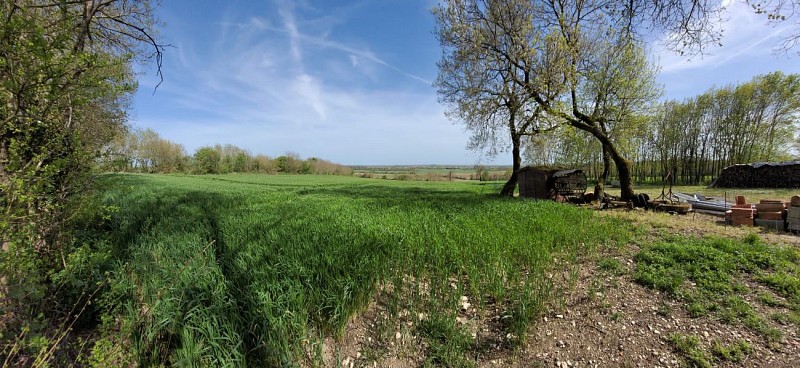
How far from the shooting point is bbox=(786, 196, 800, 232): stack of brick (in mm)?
6598

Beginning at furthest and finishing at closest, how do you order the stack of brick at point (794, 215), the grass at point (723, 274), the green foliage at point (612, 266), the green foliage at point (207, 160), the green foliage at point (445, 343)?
the green foliage at point (207, 160)
the stack of brick at point (794, 215)
the green foliage at point (612, 266)
the grass at point (723, 274)
the green foliage at point (445, 343)

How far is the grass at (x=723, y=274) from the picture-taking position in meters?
3.25

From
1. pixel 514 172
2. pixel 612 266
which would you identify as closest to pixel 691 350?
pixel 612 266

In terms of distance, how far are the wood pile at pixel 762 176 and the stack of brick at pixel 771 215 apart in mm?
26627

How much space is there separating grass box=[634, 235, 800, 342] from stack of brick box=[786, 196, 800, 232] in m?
2.83

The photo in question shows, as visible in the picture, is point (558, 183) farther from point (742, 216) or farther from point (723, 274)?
point (723, 274)

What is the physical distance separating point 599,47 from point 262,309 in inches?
718

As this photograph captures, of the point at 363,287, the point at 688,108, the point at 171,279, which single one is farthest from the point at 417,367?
the point at 688,108

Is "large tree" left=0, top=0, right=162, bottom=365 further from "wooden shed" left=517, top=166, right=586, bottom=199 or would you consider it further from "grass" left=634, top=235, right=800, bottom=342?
"wooden shed" left=517, top=166, right=586, bottom=199

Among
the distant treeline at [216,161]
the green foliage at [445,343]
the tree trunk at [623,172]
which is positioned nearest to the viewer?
the green foliage at [445,343]

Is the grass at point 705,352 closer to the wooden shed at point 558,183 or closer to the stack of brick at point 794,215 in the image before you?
the stack of brick at point 794,215

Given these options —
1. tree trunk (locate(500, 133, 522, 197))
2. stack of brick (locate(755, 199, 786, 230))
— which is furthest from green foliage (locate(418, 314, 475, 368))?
tree trunk (locate(500, 133, 522, 197))

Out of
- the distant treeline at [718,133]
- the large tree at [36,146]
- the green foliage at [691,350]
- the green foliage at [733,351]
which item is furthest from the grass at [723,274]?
the distant treeline at [718,133]

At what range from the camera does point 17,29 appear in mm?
2174
